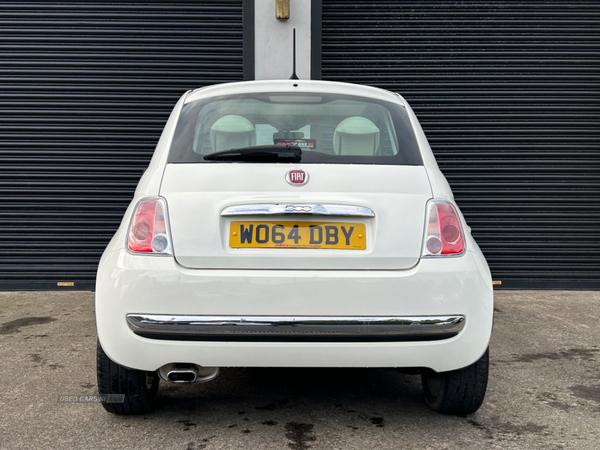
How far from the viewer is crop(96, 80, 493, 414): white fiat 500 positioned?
2.35 m

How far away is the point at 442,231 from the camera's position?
2.50 meters

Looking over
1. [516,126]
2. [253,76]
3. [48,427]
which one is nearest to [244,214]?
[48,427]

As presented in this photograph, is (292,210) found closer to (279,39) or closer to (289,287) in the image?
(289,287)

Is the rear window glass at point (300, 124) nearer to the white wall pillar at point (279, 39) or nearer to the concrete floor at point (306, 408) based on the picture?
the concrete floor at point (306, 408)

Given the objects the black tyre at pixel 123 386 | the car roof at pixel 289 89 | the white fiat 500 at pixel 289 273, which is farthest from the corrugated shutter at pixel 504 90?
the black tyre at pixel 123 386

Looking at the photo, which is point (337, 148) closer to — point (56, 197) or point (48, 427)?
point (48, 427)

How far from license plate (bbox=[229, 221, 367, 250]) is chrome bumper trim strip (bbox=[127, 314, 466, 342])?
282 mm

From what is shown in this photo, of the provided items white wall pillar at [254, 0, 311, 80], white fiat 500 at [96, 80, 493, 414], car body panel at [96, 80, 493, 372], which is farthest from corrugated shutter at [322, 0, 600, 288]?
car body panel at [96, 80, 493, 372]

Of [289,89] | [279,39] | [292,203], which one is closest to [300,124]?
[289,89]

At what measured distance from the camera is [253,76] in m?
6.54

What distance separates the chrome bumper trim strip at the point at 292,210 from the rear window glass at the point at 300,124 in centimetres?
40

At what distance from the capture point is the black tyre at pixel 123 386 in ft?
8.63

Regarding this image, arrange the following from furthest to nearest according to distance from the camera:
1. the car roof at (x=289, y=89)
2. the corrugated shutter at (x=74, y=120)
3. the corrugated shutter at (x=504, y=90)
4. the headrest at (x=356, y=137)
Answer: the corrugated shutter at (x=504, y=90), the corrugated shutter at (x=74, y=120), the car roof at (x=289, y=89), the headrest at (x=356, y=137)

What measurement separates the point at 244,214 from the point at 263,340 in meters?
0.49
